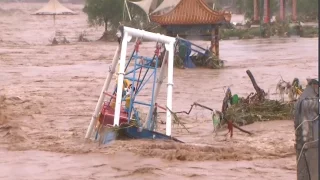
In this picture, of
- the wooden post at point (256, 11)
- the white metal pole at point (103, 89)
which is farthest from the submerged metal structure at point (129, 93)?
the wooden post at point (256, 11)

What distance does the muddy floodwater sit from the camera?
9000mm

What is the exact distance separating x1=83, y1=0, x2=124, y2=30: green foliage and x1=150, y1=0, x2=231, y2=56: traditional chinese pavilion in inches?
602

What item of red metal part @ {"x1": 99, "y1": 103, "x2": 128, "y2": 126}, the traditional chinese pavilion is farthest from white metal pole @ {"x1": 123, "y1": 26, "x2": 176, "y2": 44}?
the traditional chinese pavilion

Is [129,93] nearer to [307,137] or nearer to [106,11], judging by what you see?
[307,137]

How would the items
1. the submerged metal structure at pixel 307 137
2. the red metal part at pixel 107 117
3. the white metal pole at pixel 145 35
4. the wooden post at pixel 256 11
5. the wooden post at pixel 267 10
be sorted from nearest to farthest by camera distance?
Answer: 1. the submerged metal structure at pixel 307 137
2. the white metal pole at pixel 145 35
3. the red metal part at pixel 107 117
4. the wooden post at pixel 267 10
5. the wooden post at pixel 256 11

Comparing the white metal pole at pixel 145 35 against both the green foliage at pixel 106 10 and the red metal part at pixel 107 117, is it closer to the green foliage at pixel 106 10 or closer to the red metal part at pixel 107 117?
the red metal part at pixel 107 117

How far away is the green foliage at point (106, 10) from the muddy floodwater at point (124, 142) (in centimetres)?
1188

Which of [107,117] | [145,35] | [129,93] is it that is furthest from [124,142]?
[145,35]

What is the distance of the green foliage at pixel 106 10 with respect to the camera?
39.8 metres

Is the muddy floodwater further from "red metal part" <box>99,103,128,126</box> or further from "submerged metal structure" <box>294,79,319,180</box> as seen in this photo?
"submerged metal structure" <box>294,79,319,180</box>

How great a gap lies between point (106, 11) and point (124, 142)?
3083 cm

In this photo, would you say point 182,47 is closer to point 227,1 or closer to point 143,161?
point 143,161

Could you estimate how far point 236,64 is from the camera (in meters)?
25.9

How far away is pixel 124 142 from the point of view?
9.94 meters
